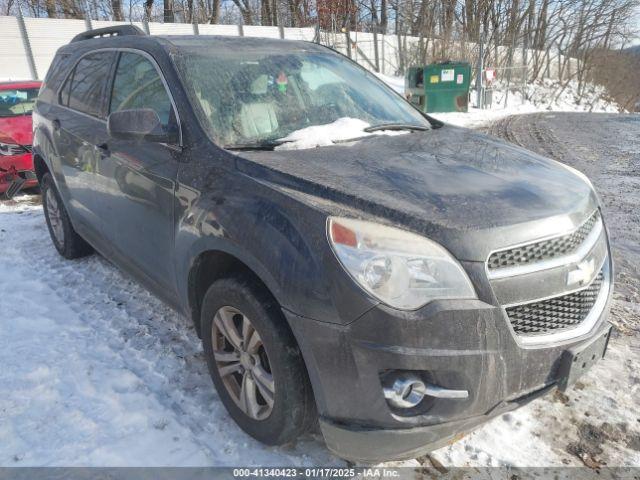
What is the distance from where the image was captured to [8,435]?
247 cm

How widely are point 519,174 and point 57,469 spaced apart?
97.4 inches

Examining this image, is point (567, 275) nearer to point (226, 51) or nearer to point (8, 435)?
point (226, 51)

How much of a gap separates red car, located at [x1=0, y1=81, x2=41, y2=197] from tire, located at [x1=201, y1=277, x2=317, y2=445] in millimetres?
5606

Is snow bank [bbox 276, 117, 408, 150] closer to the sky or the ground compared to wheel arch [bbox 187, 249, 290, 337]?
closer to the sky

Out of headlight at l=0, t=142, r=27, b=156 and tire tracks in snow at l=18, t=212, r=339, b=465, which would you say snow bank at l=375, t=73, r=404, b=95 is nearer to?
headlight at l=0, t=142, r=27, b=156

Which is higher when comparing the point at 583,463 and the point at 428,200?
the point at 428,200

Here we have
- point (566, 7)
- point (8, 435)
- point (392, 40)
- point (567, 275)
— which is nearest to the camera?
point (567, 275)

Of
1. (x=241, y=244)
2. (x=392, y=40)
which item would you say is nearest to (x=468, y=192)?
(x=241, y=244)

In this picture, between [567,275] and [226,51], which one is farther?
[226,51]

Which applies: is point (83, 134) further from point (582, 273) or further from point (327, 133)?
point (582, 273)

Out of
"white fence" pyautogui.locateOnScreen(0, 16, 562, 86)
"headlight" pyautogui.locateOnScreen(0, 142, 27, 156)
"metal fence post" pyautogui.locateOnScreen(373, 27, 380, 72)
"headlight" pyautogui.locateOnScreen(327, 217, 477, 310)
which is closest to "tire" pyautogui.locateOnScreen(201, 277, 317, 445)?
"headlight" pyautogui.locateOnScreen(327, 217, 477, 310)

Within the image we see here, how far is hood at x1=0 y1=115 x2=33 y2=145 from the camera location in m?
7.10

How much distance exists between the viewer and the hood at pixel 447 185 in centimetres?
186

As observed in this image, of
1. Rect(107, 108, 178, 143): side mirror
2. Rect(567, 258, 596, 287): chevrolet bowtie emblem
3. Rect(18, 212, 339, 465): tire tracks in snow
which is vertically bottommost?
Rect(18, 212, 339, 465): tire tracks in snow
